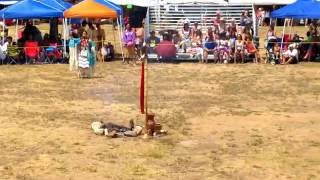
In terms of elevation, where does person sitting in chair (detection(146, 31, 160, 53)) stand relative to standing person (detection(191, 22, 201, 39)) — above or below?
below

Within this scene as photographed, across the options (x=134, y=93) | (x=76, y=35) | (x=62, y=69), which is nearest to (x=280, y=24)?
(x=76, y=35)

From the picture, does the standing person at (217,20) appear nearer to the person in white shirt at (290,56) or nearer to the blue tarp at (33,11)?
the person in white shirt at (290,56)

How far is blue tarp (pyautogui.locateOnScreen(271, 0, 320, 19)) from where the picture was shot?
21.6m

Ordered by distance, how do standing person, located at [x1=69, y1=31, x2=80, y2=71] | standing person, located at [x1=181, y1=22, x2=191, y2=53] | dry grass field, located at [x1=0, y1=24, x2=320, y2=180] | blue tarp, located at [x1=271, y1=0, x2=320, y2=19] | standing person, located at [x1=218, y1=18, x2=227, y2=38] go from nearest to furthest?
dry grass field, located at [x1=0, y1=24, x2=320, y2=180], standing person, located at [x1=69, y1=31, x2=80, y2=71], blue tarp, located at [x1=271, y1=0, x2=320, y2=19], standing person, located at [x1=218, y1=18, x2=227, y2=38], standing person, located at [x1=181, y1=22, x2=191, y2=53]

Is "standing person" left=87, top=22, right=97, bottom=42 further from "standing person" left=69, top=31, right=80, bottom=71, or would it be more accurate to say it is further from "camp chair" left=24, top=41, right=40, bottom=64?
"standing person" left=69, top=31, right=80, bottom=71

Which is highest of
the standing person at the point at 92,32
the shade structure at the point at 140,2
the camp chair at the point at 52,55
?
the shade structure at the point at 140,2

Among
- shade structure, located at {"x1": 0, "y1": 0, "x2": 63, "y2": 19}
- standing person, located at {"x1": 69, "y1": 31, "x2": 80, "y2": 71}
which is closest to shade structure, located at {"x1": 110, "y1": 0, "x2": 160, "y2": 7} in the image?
shade structure, located at {"x1": 0, "y1": 0, "x2": 63, "y2": 19}

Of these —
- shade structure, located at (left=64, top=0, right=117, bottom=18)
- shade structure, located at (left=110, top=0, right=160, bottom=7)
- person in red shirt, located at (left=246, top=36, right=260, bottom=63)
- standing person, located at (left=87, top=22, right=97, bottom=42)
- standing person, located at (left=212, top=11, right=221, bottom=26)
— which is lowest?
person in red shirt, located at (left=246, top=36, right=260, bottom=63)

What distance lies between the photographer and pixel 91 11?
2158 centimetres

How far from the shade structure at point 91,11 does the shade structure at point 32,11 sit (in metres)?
0.45

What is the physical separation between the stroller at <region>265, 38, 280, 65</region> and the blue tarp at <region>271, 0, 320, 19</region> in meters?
0.89

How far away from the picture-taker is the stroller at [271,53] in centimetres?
2133

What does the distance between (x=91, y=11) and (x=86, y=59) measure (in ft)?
16.2

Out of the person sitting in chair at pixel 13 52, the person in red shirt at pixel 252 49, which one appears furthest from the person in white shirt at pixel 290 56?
the person sitting in chair at pixel 13 52
